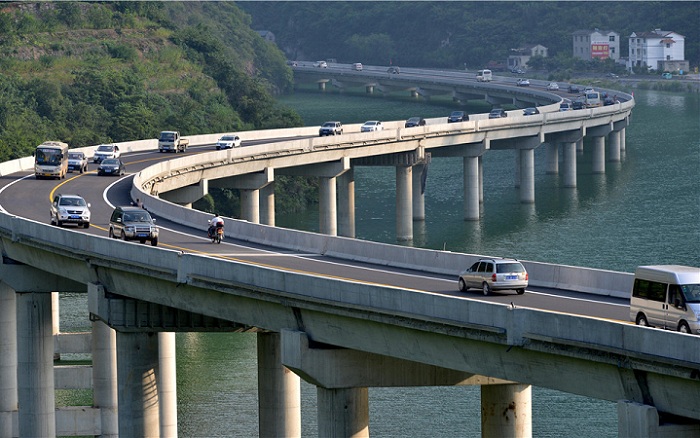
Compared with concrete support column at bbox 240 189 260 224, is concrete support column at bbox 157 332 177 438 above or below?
below

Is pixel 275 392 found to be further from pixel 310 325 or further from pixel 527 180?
pixel 527 180

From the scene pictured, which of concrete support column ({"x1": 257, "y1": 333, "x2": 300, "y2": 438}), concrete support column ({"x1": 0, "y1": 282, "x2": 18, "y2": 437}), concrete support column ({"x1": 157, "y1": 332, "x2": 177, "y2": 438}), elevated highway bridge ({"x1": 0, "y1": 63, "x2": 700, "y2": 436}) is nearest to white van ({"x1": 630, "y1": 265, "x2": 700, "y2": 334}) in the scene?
elevated highway bridge ({"x1": 0, "y1": 63, "x2": 700, "y2": 436})

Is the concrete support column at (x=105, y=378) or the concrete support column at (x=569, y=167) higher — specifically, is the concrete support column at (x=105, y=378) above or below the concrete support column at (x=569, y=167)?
below

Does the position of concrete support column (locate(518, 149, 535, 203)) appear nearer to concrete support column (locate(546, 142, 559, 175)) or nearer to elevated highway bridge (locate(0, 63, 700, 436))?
concrete support column (locate(546, 142, 559, 175))

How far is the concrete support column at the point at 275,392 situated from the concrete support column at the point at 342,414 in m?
11.2

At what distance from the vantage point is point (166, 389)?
2682 inches

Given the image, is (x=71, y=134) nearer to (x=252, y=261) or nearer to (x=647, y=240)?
(x=647, y=240)

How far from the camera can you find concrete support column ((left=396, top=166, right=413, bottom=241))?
439 feet

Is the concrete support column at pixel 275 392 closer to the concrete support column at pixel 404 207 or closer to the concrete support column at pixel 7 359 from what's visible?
the concrete support column at pixel 7 359

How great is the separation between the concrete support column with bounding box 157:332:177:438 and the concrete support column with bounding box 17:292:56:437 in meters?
6.68

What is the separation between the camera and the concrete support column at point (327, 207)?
12875 cm

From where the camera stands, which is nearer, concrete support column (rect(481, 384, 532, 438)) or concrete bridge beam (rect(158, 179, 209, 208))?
concrete support column (rect(481, 384, 532, 438))

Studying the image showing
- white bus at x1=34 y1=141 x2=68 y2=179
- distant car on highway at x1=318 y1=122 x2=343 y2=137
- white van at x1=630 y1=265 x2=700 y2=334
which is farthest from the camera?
distant car on highway at x1=318 y1=122 x2=343 y2=137

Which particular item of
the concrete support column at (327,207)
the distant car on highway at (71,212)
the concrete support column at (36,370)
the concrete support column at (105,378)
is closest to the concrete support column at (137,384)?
the concrete support column at (36,370)
